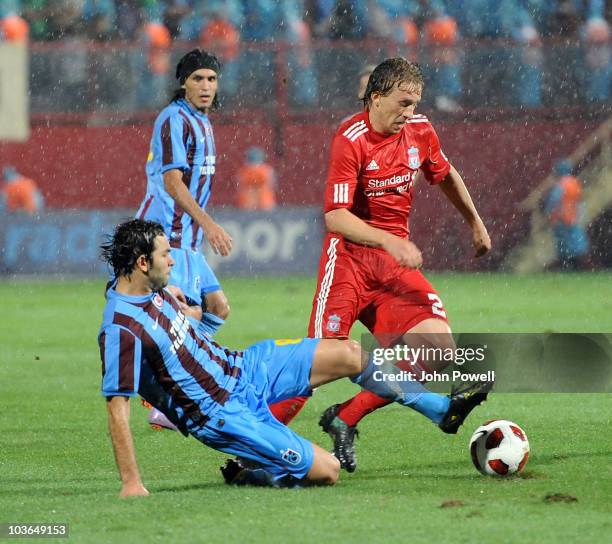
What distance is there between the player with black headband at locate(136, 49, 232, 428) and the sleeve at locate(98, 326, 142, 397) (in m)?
2.50

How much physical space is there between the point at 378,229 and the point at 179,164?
2159 millimetres

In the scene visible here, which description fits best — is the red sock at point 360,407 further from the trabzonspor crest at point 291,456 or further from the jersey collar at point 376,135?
the jersey collar at point 376,135

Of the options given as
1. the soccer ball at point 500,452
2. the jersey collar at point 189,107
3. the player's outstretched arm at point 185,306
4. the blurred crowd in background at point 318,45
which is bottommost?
the soccer ball at point 500,452

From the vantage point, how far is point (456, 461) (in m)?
6.95

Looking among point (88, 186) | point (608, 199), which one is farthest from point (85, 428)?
point (608, 199)

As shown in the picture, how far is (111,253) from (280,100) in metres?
14.7

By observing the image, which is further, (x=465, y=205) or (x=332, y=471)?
(x=465, y=205)

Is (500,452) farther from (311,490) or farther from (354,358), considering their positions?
(311,490)

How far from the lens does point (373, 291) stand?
23.7 ft

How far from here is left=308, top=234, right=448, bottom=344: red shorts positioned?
7137 millimetres

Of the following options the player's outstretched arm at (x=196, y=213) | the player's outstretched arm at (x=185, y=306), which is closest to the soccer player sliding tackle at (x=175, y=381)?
the player's outstretched arm at (x=196, y=213)

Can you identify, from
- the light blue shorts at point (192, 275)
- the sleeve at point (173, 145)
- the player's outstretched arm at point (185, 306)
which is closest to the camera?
the player's outstretched arm at point (185, 306)

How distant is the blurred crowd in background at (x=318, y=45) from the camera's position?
19969 mm

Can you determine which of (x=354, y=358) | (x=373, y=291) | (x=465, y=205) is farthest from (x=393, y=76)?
(x=354, y=358)
